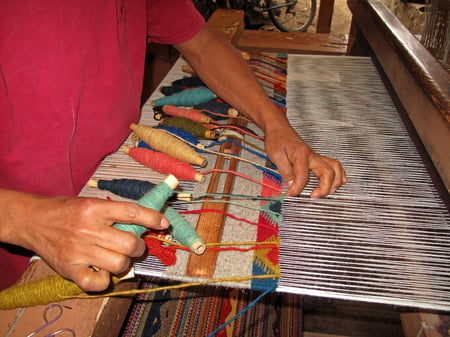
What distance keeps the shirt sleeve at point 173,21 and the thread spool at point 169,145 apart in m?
0.50

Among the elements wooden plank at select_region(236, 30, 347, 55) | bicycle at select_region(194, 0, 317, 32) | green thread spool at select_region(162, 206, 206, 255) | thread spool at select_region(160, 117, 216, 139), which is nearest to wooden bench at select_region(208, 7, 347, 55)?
wooden plank at select_region(236, 30, 347, 55)

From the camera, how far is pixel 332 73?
1963 mm

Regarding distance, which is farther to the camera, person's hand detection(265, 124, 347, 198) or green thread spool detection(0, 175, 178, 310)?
person's hand detection(265, 124, 347, 198)

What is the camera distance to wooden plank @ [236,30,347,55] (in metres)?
2.34

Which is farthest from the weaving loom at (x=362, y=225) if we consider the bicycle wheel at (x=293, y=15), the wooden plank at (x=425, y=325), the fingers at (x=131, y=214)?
the bicycle wheel at (x=293, y=15)

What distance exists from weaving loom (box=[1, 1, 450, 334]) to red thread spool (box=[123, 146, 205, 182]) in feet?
0.13

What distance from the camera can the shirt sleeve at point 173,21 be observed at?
59.1 inches

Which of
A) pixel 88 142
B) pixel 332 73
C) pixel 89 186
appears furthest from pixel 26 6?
pixel 332 73

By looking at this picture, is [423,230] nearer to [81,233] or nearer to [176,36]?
[81,233]

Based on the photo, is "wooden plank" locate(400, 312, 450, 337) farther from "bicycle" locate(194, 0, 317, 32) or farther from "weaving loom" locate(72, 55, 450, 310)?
"bicycle" locate(194, 0, 317, 32)

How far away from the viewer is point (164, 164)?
1207 mm

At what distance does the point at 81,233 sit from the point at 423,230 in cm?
96

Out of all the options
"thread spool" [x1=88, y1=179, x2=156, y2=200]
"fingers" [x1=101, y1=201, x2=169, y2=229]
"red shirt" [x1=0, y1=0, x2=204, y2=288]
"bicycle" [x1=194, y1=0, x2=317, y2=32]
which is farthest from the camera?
"bicycle" [x1=194, y1=0, x2=317, y2=32]

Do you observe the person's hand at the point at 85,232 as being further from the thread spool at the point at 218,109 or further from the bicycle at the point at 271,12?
the bicycle at the point at 271,12
